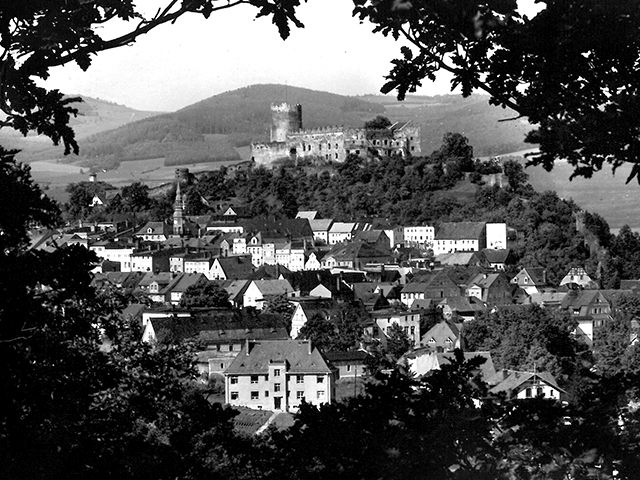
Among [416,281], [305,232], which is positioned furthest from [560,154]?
[305,232]

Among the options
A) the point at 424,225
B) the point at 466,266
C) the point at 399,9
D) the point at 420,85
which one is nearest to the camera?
the point at 399,9

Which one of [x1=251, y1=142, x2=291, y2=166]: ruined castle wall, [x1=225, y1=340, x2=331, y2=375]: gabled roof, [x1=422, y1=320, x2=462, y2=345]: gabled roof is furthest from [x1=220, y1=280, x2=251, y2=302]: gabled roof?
[x1=251, y1=142, x2=291, y2=166]: ruined castle wall

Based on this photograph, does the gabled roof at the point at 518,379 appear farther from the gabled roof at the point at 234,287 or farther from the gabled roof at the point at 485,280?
the gabled roof at the point at 485,280

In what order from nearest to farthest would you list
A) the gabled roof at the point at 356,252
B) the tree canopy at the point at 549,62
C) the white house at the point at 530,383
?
1. the tree canopy at the point at 549,62
2. the white house at the point at 530,383
3. the gabled roof at the point at 356,252

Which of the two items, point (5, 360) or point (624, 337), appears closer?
point (5, 360)

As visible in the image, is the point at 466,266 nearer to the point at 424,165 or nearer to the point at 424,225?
the point at 424,225

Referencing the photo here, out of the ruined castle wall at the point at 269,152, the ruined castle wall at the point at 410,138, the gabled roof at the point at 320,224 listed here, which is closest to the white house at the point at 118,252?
the gabled roof at the point at 320,224

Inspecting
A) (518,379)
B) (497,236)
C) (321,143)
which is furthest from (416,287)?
(321,143)
